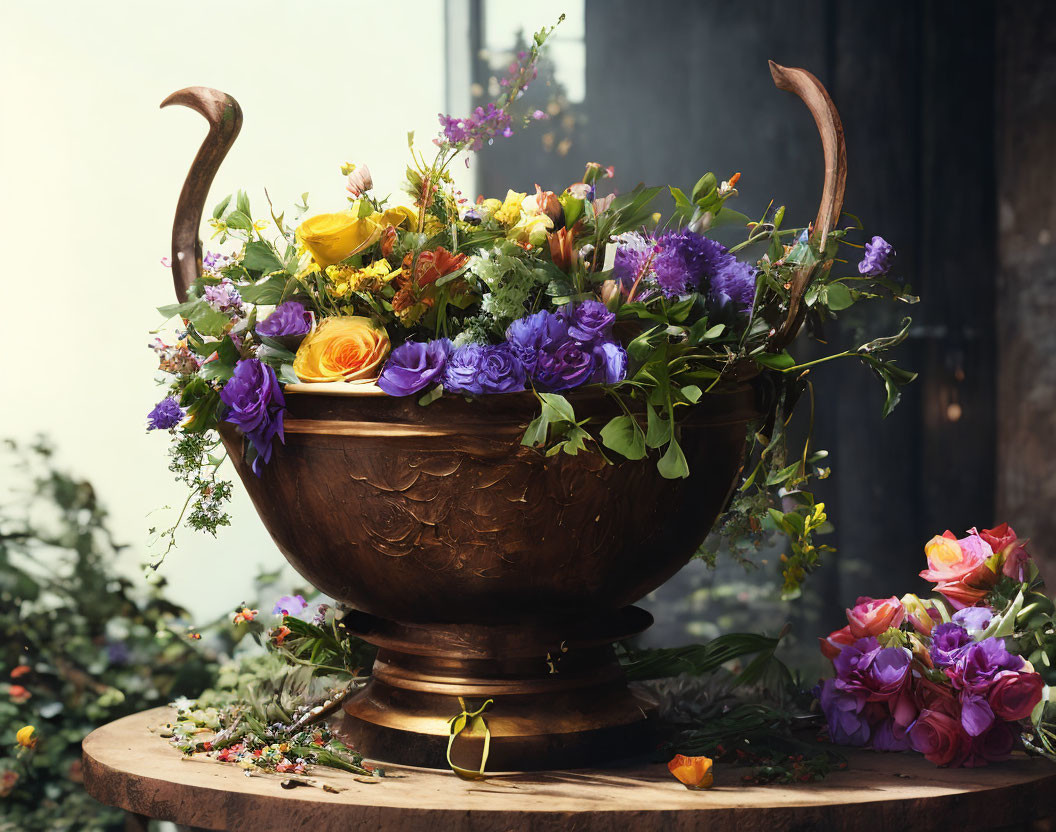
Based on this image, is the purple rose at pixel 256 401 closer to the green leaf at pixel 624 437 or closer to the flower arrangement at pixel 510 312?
the flower arrangement at pixel 510 312

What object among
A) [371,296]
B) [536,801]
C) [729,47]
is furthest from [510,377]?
[729,47]

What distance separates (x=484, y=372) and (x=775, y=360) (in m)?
0.25

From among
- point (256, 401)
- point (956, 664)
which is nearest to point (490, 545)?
point (256, 401)

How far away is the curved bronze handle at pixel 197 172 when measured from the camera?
104 centimetres

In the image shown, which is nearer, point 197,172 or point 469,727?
point 469,727

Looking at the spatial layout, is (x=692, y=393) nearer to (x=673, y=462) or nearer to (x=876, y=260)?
(x=673, y=462)

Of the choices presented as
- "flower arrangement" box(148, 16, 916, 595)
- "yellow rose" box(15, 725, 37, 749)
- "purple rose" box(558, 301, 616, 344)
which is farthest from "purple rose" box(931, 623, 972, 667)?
"yellow rose" box(15, 725, 37, 749)

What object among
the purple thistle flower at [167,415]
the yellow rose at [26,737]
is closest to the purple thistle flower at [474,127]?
the purple thistle flower at [167,415]

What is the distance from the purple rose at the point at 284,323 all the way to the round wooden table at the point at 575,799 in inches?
14.3

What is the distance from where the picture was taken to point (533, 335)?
80 cm

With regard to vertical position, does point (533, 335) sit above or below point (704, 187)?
below

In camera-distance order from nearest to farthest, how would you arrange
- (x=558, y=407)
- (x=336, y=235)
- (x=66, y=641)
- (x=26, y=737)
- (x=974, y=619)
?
(x=558, y=407) < (x=336, y=235) < (x=974, y=619) < (x=26, y=737) < (x=66, y=641)

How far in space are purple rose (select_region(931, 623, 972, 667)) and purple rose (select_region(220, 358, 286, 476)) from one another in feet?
1.98

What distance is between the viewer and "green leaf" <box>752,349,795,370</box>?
0.88 metres
